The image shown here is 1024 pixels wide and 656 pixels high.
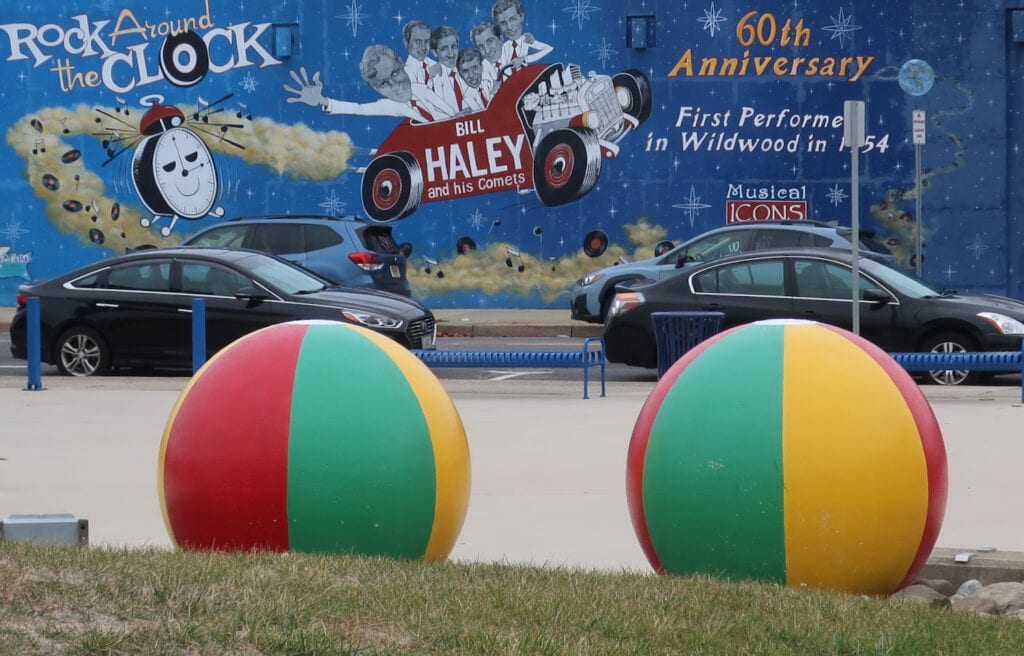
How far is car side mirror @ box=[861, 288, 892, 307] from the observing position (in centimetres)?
1655

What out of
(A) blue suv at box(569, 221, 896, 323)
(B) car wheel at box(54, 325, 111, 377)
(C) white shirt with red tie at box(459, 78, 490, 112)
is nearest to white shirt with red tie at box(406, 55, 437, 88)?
(C) white shirt with red tie at box(459, 78, 490, 112)

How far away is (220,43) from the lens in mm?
28109

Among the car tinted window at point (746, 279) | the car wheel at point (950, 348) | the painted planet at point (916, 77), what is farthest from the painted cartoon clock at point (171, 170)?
the car wheel at point (950, 348)

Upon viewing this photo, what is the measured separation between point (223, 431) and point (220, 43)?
2238cm

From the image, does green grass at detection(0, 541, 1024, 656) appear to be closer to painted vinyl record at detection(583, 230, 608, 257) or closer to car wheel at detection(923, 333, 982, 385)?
car wheel at detection(923, 333, 982, 385)

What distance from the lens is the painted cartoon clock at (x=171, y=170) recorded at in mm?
28266

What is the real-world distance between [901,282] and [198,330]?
23.2ft

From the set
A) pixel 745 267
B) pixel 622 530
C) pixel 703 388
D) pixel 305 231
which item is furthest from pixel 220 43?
pixel 703 388

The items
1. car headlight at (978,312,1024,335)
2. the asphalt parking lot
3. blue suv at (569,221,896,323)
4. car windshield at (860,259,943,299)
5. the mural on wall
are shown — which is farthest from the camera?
the mural on wall

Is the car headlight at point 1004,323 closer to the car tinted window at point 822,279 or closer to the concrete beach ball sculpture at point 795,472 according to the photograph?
the car tinted window at point 822,279

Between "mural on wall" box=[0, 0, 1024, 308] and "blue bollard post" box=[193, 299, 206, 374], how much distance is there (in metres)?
11.9

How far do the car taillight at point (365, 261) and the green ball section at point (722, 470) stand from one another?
52.8ft

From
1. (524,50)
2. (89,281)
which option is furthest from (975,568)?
(524,50)

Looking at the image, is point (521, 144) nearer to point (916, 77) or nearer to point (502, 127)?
point (502, 127)
